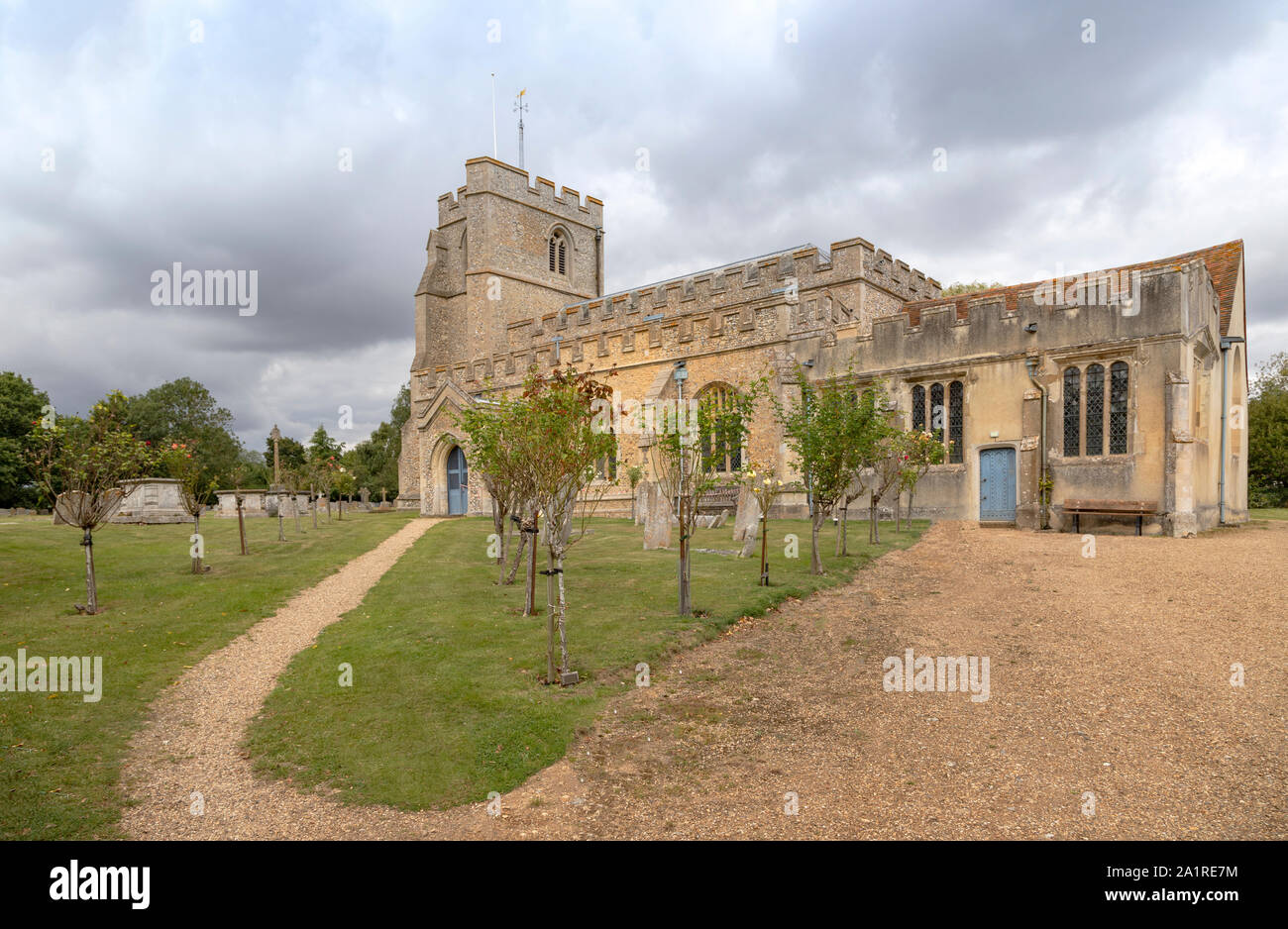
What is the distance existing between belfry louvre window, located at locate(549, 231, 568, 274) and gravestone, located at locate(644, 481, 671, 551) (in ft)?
89.3

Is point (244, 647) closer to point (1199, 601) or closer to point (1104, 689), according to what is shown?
point (1104, 689)

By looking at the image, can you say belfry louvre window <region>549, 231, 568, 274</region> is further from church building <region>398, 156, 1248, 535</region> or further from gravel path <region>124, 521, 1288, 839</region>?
gravel path <region>124, 521, 1288, 839</region>

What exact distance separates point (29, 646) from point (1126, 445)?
23182mm

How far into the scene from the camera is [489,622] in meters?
9.77

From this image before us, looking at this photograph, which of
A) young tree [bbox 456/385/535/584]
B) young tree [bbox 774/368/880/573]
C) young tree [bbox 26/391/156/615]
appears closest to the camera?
young tree [bbox 456/385/535/584]

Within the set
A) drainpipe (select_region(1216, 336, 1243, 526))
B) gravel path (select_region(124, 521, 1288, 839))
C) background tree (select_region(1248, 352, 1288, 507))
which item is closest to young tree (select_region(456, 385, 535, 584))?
gravel path (select_region(124, 521, 1288, 839))

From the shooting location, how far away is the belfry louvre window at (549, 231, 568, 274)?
40.2m

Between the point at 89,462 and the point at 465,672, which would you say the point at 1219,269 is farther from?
the point at 89,462

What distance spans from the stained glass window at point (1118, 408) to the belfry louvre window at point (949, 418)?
3.79 meters

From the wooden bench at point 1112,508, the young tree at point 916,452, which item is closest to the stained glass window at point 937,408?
the young tree at point 916,452

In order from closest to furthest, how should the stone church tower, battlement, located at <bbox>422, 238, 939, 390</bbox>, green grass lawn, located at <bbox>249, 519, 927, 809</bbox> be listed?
green grass lawn, located at <bbox>249, 519, 927, 809</bbox> → battlement, located at <bbox>422, 238, 939, 390</bbox> → the stone church tower

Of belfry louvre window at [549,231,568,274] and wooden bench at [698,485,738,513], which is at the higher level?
belfry louvre window at [549,231,568,274]
